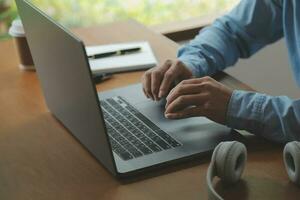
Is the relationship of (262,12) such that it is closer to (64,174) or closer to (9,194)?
(64,174)

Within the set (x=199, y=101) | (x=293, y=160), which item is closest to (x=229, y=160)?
(x=293, y=160)

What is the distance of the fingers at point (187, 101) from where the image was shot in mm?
1171

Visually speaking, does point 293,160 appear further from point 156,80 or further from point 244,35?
point 244,35

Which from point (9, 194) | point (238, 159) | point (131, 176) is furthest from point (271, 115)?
point (9, 194)

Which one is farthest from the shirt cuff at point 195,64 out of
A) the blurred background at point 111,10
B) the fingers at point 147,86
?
the blurred background at point 111,10

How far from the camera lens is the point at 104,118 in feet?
3.88

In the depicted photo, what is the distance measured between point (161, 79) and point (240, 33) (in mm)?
382

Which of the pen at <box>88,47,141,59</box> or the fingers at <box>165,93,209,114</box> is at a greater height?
the fingers at <box>165,93,209,114</box>

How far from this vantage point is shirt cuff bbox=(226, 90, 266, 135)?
1162mm

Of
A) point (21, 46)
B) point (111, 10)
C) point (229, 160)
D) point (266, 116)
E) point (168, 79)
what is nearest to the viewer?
point (229, 160)

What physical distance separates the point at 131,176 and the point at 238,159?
0.65ft

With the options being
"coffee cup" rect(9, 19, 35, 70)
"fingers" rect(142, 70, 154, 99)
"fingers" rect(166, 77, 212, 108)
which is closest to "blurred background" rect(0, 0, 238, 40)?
"coffee cup" rect(9, 19, 35, 70)

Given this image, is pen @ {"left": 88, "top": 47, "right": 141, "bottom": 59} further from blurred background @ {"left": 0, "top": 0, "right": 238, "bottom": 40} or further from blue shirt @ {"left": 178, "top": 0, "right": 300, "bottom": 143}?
blurred background @ {"left": 0, "top": 0, "right": 238, "bottom": 40}

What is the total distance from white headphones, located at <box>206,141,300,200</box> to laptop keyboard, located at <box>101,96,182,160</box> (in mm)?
145
